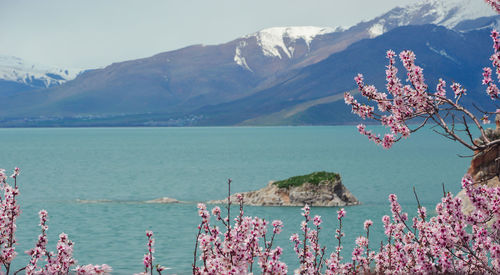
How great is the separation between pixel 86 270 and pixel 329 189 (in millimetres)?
43636

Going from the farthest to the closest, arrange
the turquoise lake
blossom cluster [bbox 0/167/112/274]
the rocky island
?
the rocky island → the turquoise lake → blossom cluster [bbox 0/167/112/274]

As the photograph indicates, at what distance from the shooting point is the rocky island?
172 ft

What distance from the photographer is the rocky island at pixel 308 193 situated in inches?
2068

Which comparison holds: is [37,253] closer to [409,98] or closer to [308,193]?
[409,98]

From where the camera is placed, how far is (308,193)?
53.1m

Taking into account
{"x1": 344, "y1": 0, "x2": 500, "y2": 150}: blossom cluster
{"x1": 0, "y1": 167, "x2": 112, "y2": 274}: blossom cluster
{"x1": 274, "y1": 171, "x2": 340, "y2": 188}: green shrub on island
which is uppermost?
{"x1": 274, "y1": 171, "x2": 340, "y2": 188}: green shrub on island

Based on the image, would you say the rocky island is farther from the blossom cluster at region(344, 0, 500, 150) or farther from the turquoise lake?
the blossom cluster at region(344, 0, 500, 150)

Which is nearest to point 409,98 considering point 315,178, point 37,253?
point 37,253

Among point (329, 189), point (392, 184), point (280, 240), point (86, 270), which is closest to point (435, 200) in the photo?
point (329, 189)

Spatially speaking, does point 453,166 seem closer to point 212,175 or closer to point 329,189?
point 212,175

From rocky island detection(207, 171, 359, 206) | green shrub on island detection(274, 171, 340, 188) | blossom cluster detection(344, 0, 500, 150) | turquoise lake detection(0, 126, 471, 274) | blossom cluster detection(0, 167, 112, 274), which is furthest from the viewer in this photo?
green shrub on island detection(274, 171, 340, 188)

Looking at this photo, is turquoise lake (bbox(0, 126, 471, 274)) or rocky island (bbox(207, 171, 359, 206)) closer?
turquoise lake (bbox(0, 126, 471, 274))

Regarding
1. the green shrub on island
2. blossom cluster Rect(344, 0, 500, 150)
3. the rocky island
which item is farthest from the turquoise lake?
blossom cluster Rect(344, 0, 500, 150)

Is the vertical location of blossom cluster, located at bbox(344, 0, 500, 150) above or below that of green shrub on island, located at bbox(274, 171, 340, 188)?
below
